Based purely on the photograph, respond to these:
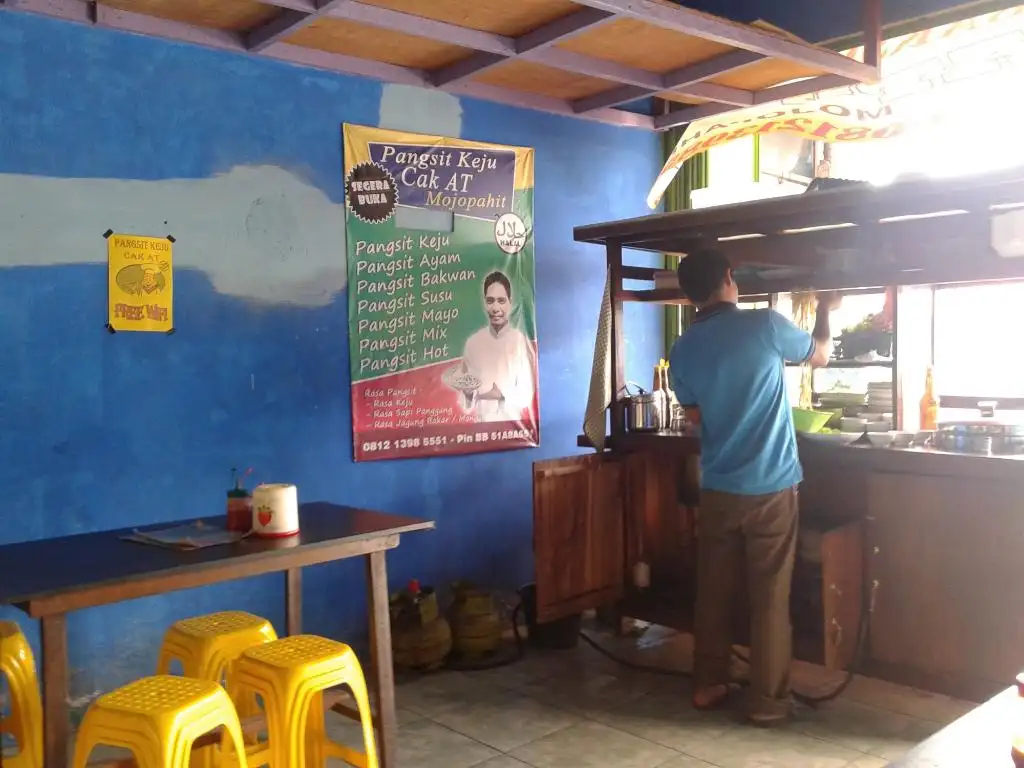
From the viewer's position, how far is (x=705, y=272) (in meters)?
3.67

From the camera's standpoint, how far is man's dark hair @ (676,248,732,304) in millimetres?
3668

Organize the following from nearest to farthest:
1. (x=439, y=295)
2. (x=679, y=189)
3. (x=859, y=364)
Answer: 1. (x=439, y=295)
2. (x=859, y=364)
3. (x=679, y=189)

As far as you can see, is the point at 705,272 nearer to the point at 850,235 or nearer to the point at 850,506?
the point at 850,235

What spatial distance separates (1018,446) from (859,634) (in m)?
0.98

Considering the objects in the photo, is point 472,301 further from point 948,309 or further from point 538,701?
point 948,309

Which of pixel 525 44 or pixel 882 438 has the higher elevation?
pixel 525 44

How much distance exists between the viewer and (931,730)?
11.5 feet

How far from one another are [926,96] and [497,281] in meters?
2.32

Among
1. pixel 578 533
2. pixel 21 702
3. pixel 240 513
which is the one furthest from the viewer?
pixel 578 533

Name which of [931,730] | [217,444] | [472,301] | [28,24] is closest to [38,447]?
[217,444]

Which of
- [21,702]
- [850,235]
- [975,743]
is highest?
[850,235]

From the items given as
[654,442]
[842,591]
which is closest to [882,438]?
[842,591]

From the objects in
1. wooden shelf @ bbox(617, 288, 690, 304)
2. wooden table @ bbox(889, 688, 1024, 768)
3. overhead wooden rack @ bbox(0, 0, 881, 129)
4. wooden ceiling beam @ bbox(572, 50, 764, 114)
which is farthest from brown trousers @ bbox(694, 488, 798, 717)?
wooden ceiling beam @ bbox(572, 50, 764, 114)

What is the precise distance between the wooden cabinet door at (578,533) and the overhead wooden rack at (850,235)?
0.93 metres
